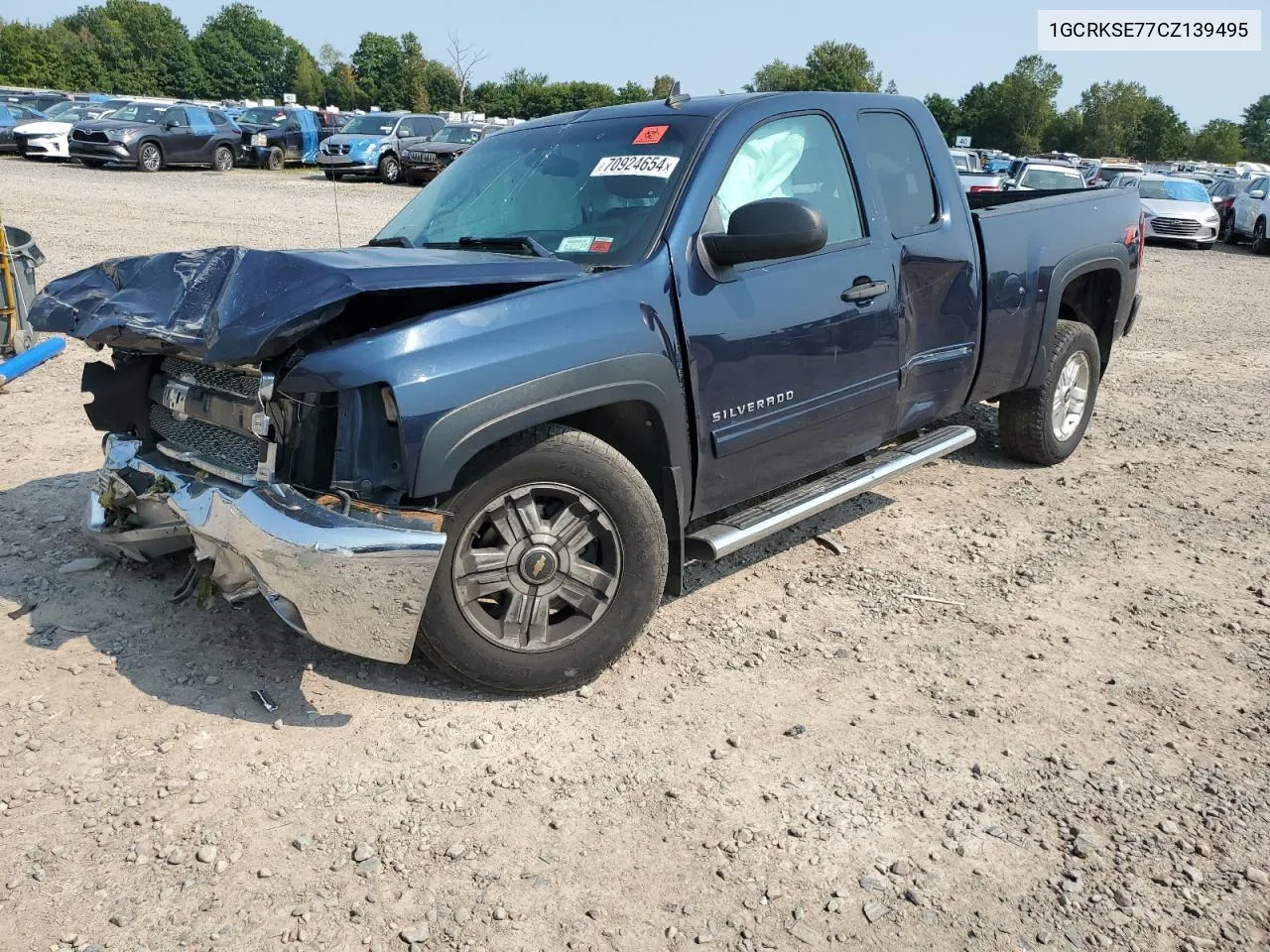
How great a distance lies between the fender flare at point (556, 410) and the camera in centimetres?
295

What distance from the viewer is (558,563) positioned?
338cm

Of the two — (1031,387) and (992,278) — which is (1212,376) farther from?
(992,278)

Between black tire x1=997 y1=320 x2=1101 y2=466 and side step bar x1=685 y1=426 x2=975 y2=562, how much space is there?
902 millimetres

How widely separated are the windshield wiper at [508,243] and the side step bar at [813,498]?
3.72 feet

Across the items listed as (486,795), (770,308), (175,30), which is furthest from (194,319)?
(175,30)

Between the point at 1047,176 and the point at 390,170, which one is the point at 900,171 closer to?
the point at 1047,176

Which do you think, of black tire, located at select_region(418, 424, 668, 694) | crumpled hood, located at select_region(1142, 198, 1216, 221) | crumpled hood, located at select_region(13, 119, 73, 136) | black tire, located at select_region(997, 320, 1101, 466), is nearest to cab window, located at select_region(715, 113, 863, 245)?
black tire, located at select_region(418, 424, 668, 694)

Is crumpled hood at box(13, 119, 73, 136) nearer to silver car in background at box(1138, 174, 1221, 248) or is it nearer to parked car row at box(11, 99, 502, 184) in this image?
parked car row at box(11, 99, 502, 184)

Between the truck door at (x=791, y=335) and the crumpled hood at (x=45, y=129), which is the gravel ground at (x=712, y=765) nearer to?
the truck door at (x=791, y=335)

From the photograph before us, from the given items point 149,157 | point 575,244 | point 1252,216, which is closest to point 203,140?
point 149,157

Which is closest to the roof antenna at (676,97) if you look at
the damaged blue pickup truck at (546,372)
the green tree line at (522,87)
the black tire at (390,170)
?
the damaged blue pickup truck at (546,372)

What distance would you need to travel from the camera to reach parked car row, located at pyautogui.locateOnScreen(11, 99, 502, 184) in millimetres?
24219

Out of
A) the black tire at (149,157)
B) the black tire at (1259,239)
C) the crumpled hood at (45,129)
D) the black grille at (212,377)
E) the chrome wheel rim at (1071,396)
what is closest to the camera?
the black grille at (212,377)

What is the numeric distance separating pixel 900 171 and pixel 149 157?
24307 millimetres
